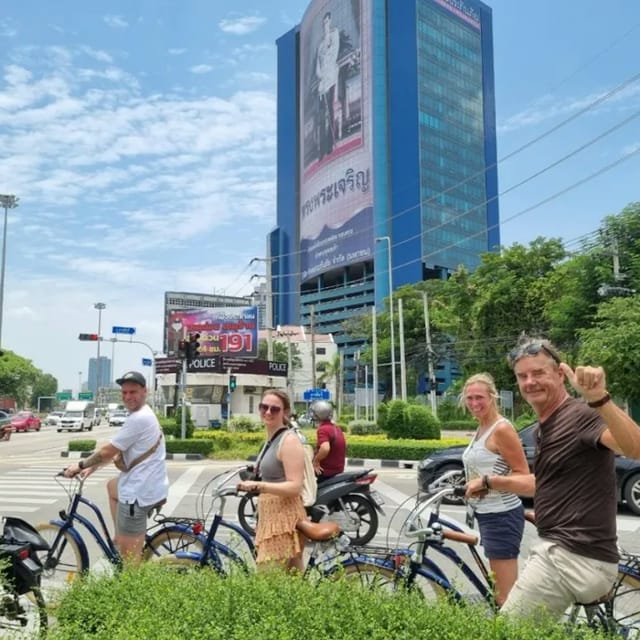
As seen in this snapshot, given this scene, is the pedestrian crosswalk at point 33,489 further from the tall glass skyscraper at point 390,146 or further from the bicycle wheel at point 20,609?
the tall glass skyscraper at point 390,146

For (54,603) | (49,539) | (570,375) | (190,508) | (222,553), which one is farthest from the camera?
(190,508)

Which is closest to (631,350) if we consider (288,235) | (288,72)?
(288,235)

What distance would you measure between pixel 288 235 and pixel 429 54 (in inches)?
1528

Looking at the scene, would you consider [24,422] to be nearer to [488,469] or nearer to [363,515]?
[363,515]

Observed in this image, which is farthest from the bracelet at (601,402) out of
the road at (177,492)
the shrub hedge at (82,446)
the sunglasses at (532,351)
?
the shrub hedge at (82,446)

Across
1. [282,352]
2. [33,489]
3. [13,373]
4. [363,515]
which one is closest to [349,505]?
[363,515]

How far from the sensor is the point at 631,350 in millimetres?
19250

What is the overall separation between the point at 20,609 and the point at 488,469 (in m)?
2.79

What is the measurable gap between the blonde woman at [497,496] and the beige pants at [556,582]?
94 centimetres

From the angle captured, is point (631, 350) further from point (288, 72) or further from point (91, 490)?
point (288, 72)

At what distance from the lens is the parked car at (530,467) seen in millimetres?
9969

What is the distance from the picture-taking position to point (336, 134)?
314ft

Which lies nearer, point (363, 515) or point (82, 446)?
point (363, 515)

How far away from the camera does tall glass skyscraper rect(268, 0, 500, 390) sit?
290 ft
